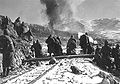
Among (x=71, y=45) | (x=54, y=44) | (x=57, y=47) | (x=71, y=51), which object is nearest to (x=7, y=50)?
(x=54, y=44)

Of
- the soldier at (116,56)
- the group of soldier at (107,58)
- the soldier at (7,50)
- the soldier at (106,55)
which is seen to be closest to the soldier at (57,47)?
the group of soldier at (107,58)

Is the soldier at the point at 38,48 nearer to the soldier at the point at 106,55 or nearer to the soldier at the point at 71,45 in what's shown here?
the soldier at the point at 71,45

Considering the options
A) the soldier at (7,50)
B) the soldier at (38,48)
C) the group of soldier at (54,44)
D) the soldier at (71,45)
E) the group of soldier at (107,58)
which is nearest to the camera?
the soldier at (7,50)

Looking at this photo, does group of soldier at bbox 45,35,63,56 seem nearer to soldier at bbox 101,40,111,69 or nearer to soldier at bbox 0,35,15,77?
soldier at bbox 101,40,111,69

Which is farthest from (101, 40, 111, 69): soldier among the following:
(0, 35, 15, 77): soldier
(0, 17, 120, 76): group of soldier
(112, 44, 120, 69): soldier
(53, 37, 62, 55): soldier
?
(0, 35, 15, 77): soldier

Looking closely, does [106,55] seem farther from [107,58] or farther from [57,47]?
[57,47]

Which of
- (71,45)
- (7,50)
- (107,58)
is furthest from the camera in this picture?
(71,45)

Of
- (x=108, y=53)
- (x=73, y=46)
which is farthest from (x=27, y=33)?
(x=108, y=53)

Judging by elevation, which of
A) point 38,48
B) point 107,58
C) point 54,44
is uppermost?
point 54,44

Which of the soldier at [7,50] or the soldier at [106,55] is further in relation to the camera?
the soldier at [106,55]

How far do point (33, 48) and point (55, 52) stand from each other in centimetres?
300

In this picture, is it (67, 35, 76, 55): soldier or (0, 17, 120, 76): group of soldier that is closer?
(0, 17, 120, 76): group of soldier

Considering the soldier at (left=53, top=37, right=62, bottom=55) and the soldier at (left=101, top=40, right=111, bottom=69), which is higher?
the soldier at (left=53, top=37, right=62, bottom=55)

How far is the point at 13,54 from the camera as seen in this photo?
13.6m
